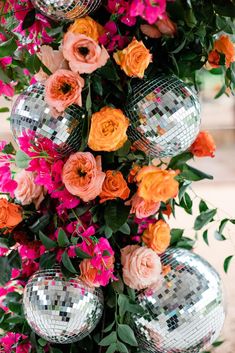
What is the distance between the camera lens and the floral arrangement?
1072 mm

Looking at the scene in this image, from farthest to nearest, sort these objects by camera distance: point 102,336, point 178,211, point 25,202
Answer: point 178,211 → point 102,336 → point 25,202

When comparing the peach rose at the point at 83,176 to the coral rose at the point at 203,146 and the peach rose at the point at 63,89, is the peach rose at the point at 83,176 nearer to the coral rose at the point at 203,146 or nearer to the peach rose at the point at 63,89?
the peach rose at the point at 63,89

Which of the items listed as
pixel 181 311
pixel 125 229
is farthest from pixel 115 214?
pixel 181 311

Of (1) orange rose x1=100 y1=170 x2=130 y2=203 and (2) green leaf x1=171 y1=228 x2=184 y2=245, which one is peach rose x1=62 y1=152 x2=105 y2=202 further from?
(2) green leaf x1=171 y1=228 x2=184 y2=245

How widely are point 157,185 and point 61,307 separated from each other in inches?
13.1

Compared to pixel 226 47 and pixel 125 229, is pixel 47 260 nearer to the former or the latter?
pixel 125 229

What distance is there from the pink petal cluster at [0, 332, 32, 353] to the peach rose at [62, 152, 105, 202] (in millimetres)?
450

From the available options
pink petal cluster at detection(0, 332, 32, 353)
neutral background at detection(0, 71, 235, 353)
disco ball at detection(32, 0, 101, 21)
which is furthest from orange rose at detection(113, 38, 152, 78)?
pink petal cluster at detection(0, 332, 32, 353)

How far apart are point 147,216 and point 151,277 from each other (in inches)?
4.9

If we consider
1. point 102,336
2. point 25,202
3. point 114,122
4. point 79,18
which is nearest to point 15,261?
point 25,202

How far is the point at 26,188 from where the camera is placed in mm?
1173

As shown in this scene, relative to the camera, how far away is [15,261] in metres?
1.23

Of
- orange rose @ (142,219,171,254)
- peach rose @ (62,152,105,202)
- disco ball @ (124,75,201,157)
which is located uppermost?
disco ball @ (124,75,201,157)

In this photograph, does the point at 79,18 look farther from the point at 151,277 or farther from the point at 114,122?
the point at 151,277
